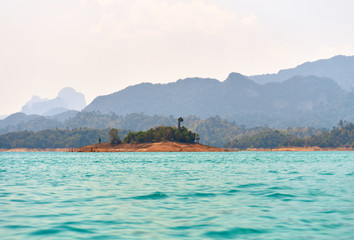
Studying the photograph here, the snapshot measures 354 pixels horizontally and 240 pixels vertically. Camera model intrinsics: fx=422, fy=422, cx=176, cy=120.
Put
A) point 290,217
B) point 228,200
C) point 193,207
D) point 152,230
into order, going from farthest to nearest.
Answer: point 228,200 < point 193,207 < point 290,217 < point 152,230

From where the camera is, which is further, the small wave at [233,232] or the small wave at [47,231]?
the small wave at [47,231]

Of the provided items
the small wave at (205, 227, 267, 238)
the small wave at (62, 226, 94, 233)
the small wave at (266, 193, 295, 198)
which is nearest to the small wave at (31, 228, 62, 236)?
the small wave at (62, 226, 94, 233)

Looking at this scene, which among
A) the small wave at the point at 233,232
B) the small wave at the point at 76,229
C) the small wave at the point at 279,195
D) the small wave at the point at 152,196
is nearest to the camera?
the small wave at the point at 233,232

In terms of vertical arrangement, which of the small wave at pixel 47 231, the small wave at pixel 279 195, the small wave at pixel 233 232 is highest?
the small wave at pixel 279 195

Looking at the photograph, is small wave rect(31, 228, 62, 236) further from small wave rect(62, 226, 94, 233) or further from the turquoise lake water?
small wave rect(62, 226, 94, 233)

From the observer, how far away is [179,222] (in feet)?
67.4

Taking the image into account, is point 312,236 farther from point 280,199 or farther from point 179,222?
point 280,199

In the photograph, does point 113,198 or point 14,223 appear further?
point 113,198

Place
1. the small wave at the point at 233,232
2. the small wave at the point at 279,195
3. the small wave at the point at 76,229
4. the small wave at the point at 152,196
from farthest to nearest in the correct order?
the small wave at the point at 279,195 → the small wave at the point at 152,196 → the small wave at the point at 76,229 → the small wave at the point at 233,232

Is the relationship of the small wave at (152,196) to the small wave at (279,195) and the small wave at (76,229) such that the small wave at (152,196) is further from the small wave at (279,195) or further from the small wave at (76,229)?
the small wave at (76,229)

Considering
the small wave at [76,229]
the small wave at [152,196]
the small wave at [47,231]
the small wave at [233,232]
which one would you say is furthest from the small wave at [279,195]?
the small wave at [47,231]

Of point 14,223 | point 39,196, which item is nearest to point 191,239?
point 14,223

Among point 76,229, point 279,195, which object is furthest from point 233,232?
point 279,195

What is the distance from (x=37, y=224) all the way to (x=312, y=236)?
12.6 metres
